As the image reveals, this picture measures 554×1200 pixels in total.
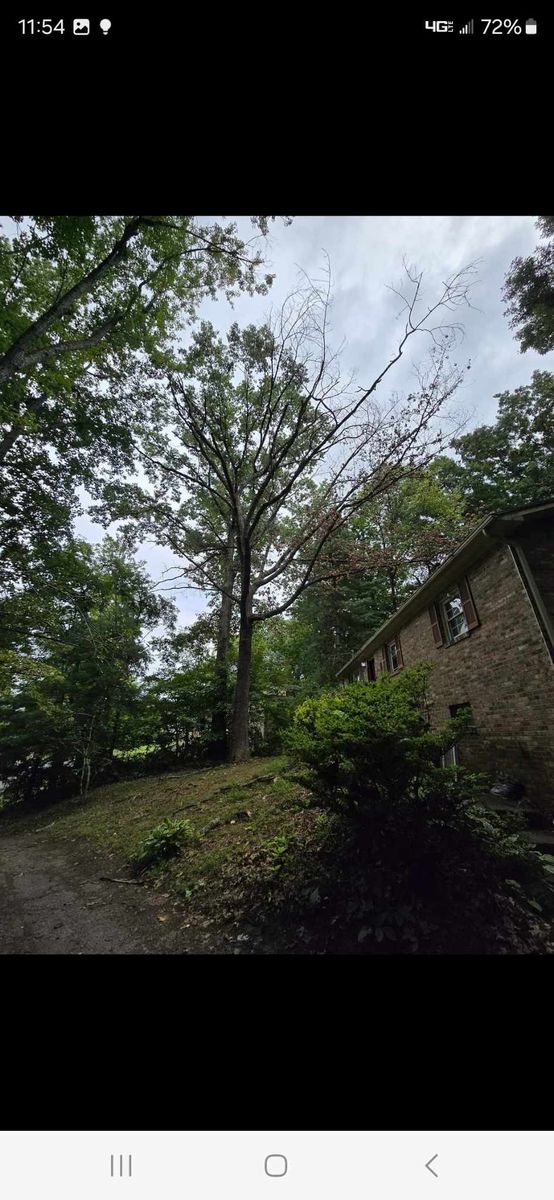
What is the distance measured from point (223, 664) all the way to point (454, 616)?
22.4ft

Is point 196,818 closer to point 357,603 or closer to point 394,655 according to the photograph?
point 394,655

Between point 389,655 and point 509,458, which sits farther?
point 509,458

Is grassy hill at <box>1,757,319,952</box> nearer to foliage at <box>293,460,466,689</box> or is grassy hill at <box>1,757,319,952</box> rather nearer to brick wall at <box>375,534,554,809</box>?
brick wall at <box>375,534,554,809</box>

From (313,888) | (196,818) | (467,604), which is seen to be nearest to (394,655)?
(467,604)

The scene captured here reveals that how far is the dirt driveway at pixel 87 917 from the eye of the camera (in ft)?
8.12

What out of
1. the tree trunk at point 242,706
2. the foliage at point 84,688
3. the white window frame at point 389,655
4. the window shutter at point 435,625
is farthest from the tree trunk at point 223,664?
the window shutter at point 435,625

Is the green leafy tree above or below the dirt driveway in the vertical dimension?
above

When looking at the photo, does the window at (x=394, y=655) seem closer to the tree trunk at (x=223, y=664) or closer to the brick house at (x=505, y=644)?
the brick house at (x=505, y=644)

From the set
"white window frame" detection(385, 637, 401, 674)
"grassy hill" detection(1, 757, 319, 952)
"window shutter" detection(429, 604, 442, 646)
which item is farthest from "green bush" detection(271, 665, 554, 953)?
"white window frame" detection(385, 637, 401, 674)

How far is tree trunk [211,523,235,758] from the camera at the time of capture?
10336 mm

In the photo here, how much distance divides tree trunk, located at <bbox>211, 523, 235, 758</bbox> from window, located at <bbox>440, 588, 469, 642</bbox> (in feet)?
19.9

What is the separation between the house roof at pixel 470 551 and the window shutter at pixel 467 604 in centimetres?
25

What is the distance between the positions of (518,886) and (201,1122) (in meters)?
2.41

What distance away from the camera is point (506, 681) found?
19.1ft
